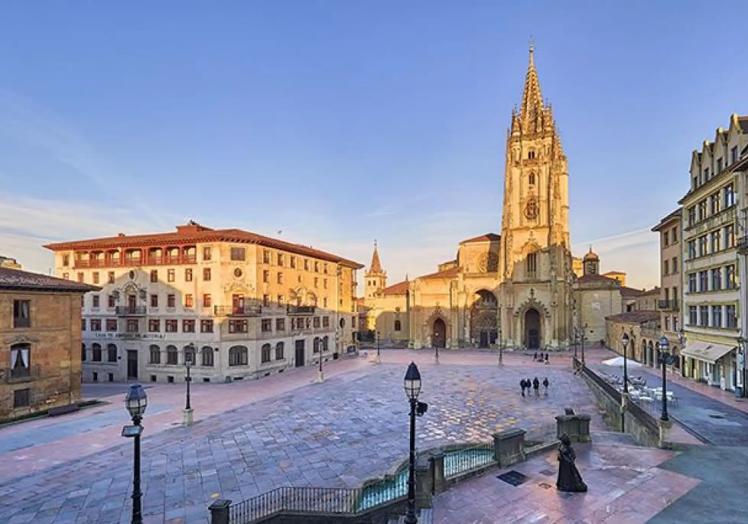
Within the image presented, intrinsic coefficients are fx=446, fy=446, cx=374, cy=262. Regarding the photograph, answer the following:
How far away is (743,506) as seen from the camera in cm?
1063

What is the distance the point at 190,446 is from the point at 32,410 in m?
14.4

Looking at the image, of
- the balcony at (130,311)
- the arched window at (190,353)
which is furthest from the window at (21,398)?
the balcony at (130,311)

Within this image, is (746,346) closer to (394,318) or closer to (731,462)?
(731,462)

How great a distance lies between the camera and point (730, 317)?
26.2 m

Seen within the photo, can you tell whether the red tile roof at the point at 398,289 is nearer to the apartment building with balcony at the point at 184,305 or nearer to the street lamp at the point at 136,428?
the apartment building with balcony at the point at 184,305

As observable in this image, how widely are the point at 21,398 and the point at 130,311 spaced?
1587 cm

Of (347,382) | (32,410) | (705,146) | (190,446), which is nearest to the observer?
(190,446)

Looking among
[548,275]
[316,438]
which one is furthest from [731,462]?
[548,275]

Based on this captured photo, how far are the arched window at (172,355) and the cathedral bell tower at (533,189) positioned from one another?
142ft

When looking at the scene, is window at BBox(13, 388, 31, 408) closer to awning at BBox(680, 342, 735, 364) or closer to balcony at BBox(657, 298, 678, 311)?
awning at BBox(680, 342, 735, 364)

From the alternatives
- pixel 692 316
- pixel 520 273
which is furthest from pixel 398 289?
pixel 692 316

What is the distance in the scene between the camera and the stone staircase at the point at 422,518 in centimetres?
1054

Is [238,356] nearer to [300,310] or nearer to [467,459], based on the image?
[300,310]

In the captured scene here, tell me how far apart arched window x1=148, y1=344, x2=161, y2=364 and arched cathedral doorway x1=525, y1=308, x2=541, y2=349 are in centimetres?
4675
